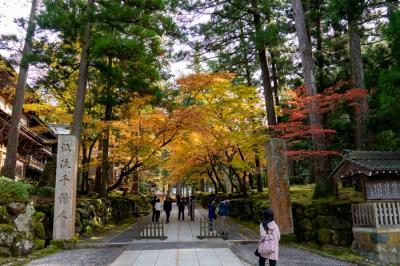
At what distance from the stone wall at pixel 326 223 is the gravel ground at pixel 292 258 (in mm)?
2402

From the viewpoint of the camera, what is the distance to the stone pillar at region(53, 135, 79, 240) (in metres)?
12.8

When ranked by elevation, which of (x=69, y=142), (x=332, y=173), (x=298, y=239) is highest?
(x=69, y=142)

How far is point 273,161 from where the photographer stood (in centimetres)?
1356

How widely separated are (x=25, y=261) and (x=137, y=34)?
9.22 meters

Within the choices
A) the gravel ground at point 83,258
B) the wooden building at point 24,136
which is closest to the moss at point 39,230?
the gravel ground at point 83,258

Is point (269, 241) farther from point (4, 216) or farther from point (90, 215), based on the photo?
point (90, 215)

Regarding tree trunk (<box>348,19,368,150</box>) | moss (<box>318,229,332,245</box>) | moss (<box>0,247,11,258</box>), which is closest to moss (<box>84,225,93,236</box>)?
moss (<box>0,247,11,258</box>)

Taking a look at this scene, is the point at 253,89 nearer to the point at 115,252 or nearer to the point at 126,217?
the point at 115,252

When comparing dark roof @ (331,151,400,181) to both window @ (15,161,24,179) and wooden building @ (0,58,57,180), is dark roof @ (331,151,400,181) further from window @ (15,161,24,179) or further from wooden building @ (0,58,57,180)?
window @ (15,161,24,179)

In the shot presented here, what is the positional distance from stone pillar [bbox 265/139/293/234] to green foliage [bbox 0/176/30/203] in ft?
28.7

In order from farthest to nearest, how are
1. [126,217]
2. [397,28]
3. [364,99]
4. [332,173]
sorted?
[126,217]
[364,99]
[332,173]
[397,28]

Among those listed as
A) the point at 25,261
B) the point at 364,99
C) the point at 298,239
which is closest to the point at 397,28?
the point at 364,99

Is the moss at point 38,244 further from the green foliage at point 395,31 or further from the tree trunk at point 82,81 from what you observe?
the green foliage at point 395,31

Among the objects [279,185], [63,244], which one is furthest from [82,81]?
[279,185]
